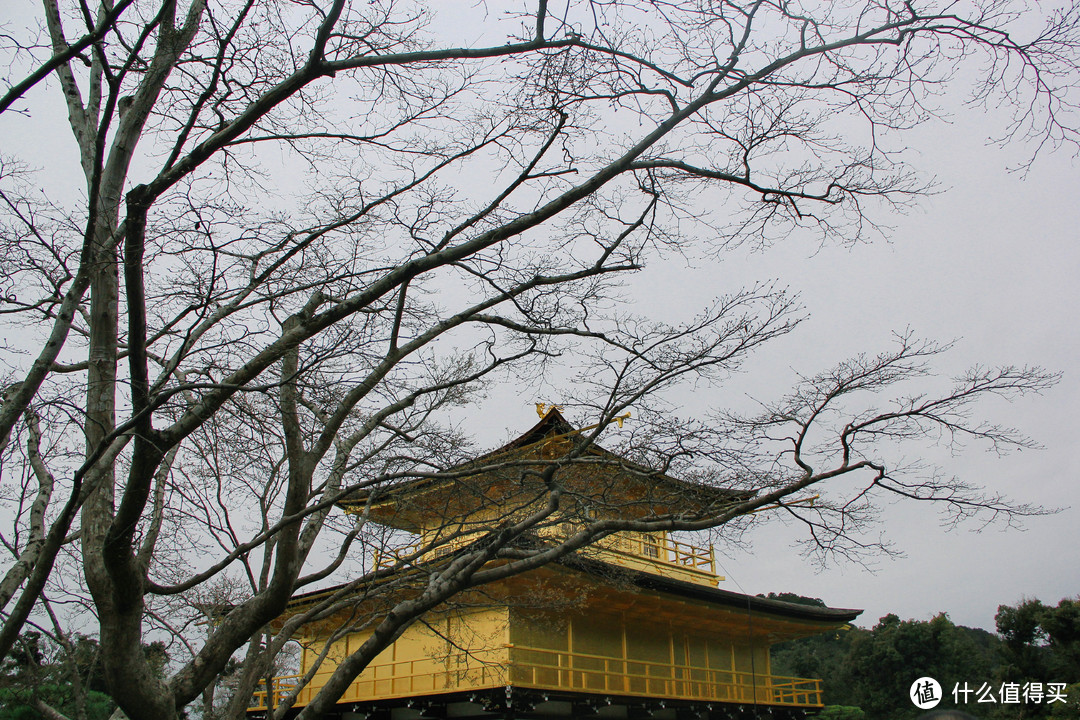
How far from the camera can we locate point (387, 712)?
15.2 m

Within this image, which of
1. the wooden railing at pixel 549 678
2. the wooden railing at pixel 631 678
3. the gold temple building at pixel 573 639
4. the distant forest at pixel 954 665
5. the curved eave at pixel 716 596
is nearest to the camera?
the curved eave at pixel 716 596

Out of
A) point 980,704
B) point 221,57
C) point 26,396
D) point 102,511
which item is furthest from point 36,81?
point 980,704

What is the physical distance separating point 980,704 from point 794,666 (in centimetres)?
1065

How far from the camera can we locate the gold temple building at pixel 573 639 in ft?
37.2

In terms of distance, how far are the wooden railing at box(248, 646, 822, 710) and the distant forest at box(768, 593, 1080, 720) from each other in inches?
238

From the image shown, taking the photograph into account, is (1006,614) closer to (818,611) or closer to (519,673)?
(818,611)

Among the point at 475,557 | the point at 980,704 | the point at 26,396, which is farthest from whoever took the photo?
the point at 980,704

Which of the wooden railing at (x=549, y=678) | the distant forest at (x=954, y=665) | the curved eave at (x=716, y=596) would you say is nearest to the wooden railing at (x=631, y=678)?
the wooden railing at (x=549, y=678)

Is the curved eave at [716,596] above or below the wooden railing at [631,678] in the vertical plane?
above

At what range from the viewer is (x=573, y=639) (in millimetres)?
14859

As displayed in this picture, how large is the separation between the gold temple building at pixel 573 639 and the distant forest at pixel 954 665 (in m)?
5.83

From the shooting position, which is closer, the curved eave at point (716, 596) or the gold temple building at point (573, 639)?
the curved eave at point (716, 596)

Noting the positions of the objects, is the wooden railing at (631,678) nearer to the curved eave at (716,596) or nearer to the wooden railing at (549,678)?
the wooden railing at (549,678)

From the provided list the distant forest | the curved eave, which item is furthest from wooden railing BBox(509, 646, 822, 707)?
the distant forest
